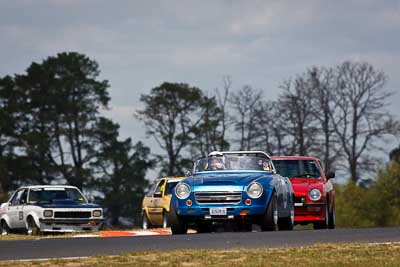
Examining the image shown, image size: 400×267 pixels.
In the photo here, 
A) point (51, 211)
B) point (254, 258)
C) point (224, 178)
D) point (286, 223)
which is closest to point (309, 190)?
point (286, 223)

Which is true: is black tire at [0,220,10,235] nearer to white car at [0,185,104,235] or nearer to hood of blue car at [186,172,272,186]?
white car at [0,185,104,235]

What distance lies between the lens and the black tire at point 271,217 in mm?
22609

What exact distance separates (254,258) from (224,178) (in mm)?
7470

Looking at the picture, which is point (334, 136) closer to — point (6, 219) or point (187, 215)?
point (6, 219)

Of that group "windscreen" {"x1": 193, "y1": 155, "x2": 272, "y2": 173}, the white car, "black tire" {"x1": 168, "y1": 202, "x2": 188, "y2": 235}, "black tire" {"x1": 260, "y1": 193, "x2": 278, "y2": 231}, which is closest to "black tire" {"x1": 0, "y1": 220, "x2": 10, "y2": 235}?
the white car

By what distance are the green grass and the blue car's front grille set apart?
18.7 feet

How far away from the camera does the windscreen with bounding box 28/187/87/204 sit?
1249 inches

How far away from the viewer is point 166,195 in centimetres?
3566

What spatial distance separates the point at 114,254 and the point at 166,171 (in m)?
55.9

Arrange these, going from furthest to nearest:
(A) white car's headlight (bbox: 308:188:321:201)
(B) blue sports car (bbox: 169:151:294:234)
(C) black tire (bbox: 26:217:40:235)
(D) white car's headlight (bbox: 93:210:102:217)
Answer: (D) white car's headlight (bbox: 93:210:102:217) < (C) black tire (bbox: 26:217:40:235) < (A) white car's headlight (bbox: 308:188:321:201) < (B) blue sports car (bbox: 169:151:294:234)

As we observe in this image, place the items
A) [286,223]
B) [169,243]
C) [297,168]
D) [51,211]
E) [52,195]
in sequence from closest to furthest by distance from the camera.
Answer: [169,243]
[286,223]
[297,168]
[51,211]
[52,195]

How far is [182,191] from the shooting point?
22.6m

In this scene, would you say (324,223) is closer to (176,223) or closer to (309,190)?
(309,190)

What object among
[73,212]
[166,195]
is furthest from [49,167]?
[73,212]
